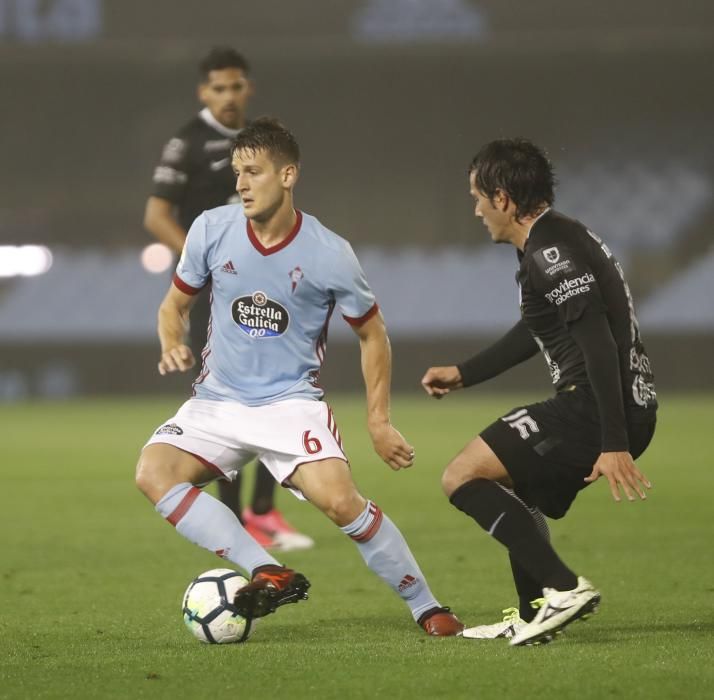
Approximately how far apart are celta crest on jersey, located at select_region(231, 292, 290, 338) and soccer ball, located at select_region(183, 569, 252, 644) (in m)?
0.81

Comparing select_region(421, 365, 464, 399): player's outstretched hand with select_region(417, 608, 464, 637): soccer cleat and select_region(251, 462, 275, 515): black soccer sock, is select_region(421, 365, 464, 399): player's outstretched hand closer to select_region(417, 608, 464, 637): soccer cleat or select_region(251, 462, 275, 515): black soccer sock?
select_region(417, 608, 464, 637): soccer cleat

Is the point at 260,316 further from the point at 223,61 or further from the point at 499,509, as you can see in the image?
the point at 223,61

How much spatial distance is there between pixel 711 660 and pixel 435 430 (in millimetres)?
9295

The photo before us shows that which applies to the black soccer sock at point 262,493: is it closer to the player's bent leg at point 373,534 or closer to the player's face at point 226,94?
the player's face at point 226,94

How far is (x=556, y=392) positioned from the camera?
422cm

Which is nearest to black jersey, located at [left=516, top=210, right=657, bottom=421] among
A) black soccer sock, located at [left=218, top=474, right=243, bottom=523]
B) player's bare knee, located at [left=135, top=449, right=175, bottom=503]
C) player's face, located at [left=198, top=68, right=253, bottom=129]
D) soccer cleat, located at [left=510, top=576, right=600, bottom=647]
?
soccer cleat, located at [left=510, top=576, right=600, bottom=647]

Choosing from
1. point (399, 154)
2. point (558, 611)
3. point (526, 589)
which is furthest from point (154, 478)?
point (399, 154)

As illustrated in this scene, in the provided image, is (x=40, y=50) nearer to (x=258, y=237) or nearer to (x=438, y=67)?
Result: (x=438, y=67)

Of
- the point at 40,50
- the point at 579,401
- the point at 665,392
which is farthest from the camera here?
the point at 40,50

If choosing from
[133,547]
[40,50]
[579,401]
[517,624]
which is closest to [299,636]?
[517,624]

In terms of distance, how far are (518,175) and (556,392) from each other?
628mm

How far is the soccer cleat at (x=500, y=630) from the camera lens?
418cm

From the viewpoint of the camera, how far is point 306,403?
4.54 meters

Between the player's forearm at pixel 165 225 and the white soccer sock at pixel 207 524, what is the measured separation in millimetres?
2190
